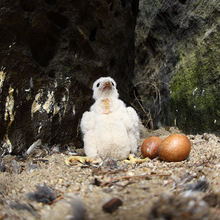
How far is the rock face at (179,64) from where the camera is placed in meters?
3.37

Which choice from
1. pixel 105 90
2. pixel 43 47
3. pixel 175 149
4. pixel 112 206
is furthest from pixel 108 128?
pixel 43 47

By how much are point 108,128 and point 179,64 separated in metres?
2.27

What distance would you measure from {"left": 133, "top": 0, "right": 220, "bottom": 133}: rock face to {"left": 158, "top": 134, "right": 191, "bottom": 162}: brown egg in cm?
111

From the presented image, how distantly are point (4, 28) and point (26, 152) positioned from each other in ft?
5.47

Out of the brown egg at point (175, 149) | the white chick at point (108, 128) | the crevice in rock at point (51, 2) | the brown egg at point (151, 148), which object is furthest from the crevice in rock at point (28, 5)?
the brown egg at point (175, 149)

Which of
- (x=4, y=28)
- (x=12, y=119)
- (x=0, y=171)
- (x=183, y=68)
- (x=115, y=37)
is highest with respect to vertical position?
(x=115, y=37)

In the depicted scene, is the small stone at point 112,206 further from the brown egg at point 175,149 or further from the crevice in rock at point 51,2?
the crevice in rock at point 51,2

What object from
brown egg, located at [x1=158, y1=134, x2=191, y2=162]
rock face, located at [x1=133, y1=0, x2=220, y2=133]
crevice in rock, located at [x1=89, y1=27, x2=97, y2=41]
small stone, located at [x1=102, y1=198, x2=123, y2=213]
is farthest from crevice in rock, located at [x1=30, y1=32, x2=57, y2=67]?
small stone, located at [x1=102, y1=198, x2=123, y2=213]

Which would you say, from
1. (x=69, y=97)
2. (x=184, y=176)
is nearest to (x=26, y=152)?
(x=69, y=97)

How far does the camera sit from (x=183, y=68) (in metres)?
3.96

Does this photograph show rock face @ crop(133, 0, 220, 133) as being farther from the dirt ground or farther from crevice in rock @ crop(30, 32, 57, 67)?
crevice in rock @ crop(30, 32, 57, 67)

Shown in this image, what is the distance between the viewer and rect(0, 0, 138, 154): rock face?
281cm

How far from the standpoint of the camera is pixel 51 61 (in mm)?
3322

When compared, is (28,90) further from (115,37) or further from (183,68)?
(183,68)
